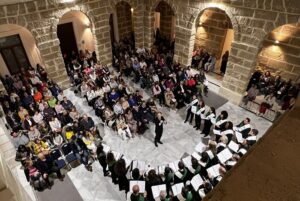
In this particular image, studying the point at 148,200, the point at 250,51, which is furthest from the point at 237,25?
the point at 148,200

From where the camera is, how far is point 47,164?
715 centimetres

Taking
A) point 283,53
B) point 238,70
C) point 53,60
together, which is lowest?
point 238,70

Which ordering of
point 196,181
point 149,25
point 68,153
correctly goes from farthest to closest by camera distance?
point 149,25, point 68,153, point 196,181

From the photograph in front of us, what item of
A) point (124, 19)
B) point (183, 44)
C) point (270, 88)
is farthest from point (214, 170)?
point (124, 19)

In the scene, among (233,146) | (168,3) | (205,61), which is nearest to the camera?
(233,146)

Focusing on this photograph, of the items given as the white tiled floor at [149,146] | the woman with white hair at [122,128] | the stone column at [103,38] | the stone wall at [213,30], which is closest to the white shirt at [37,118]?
the white tiled floor at [149,146]

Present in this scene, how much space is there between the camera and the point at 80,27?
14.4 metres

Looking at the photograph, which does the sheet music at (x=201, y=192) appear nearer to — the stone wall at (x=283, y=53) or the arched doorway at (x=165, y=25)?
the stone wall at (x=283, y=53)

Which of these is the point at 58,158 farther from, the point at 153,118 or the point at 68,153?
the point at 153,118

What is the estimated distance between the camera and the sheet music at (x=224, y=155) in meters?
6.71

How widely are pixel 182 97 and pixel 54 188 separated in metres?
6.19

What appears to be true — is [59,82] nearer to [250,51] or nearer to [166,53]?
[166,53]

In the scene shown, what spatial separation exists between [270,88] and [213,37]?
4.61 m

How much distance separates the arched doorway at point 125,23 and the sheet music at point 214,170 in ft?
35.8
